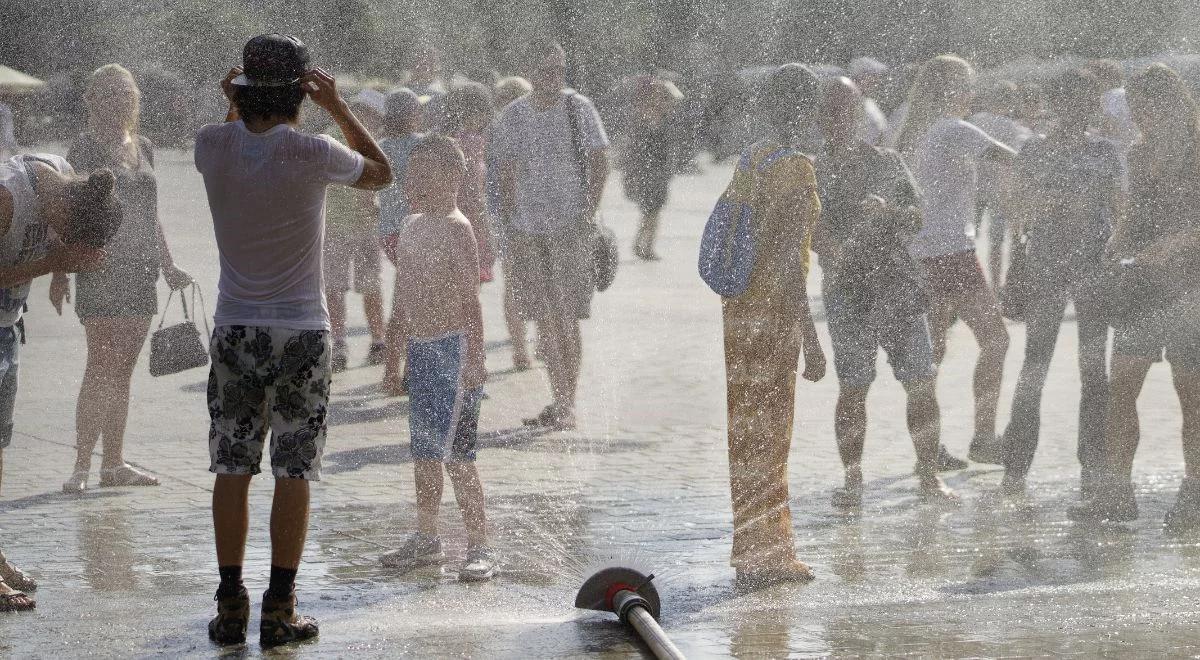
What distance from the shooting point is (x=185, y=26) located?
925 cm

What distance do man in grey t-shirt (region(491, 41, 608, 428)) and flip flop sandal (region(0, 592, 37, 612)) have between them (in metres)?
3.72

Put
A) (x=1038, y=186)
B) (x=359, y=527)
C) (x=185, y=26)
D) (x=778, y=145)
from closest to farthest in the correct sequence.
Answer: (x=778, y=145) < (x=359, y=527) < (x=1038, y=186) < (x=185, y=26)

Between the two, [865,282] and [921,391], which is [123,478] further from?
[921,391]

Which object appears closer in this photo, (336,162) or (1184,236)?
(336,162)

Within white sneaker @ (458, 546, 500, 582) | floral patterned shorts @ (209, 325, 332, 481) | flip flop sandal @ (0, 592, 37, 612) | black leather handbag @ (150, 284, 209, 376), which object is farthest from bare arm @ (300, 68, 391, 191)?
black leather handbag @ (150, 284, 209, 376)

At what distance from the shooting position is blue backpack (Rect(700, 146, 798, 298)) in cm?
536

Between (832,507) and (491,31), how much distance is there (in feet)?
14.3

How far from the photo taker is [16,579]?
5.08 m

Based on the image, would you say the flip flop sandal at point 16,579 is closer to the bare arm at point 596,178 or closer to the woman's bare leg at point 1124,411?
the bare arm at point 596,178

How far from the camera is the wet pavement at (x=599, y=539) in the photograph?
4660mm

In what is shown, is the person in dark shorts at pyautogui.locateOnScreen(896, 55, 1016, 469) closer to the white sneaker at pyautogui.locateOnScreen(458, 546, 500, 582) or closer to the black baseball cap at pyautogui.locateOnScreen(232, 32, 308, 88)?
the white sneaker at pyautogui.locateOnScreen(458, 546, 500, 582)

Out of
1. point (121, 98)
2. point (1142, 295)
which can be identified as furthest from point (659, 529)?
point (121, 98)

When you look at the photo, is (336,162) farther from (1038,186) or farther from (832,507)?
(1038,186)

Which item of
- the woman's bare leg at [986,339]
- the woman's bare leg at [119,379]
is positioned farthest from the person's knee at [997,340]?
the woman's bare leg at [119,379]
